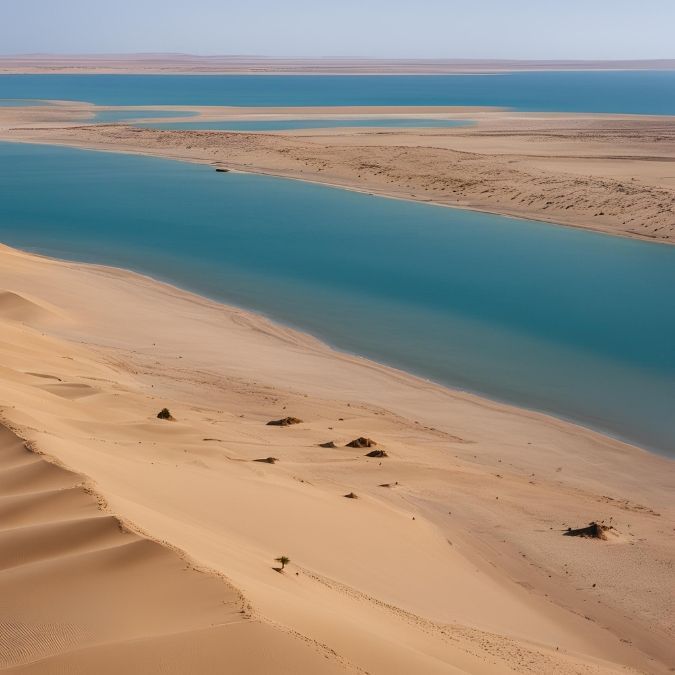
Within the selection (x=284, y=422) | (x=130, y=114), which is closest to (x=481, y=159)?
(x=284, y=422)

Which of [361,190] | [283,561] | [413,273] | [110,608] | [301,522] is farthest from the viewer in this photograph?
[361,190]

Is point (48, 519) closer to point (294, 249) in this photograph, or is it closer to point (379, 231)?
point (294, 249)

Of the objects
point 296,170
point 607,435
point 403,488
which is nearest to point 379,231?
point 296,170

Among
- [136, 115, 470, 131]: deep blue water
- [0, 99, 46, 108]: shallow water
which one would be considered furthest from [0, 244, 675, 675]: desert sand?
[0, 99, 46, 108]: shallow water

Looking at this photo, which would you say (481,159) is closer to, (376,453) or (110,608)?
(376,453)

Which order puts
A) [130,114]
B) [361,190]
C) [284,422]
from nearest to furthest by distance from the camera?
[284,422], [361,190], [130,114]

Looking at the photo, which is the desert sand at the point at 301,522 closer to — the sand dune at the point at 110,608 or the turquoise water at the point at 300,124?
the sand dune at the point at 110,608

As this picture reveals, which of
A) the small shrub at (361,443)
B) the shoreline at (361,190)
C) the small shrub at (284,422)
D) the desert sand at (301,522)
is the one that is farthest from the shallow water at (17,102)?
the small shrub at (361,443)
